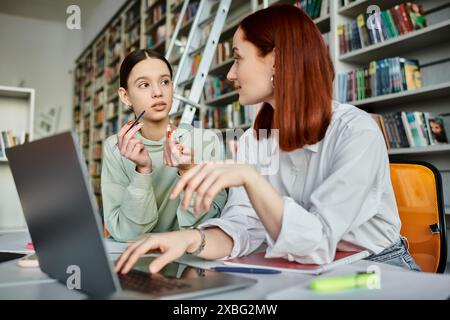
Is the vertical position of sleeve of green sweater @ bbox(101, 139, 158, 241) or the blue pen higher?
sleeve of green sweater @ bbox(101, 139, 158, 241)

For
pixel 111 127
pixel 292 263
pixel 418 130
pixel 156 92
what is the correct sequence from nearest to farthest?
pixel 292 263
pixel 156 92
pixel 418 130
pixel 111 127

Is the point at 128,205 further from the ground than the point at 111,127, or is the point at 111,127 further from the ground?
the point at 111,127

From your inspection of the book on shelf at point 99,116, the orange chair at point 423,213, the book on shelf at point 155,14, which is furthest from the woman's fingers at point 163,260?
the book on shelf at point 99,116

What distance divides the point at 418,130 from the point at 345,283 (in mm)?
1955

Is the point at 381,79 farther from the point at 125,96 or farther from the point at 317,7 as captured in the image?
the point at 125,96

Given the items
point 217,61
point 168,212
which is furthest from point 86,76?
point 168,212

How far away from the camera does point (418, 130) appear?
2.24 meters

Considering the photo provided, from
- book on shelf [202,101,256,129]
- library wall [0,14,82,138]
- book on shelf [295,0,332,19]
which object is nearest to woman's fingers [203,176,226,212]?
book on shelf [295,0,332,19]

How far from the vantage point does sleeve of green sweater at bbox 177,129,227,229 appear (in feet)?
3.82

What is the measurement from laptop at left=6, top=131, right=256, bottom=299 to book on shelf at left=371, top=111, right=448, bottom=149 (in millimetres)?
1936

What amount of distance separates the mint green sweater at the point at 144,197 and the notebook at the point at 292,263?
370 mm

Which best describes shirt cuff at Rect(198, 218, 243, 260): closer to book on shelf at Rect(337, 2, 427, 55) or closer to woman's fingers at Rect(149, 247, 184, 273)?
woman's fingers at Rect(149, 247, 184, 273)

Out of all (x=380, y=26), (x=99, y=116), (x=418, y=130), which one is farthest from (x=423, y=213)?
(x=99, y=116)
